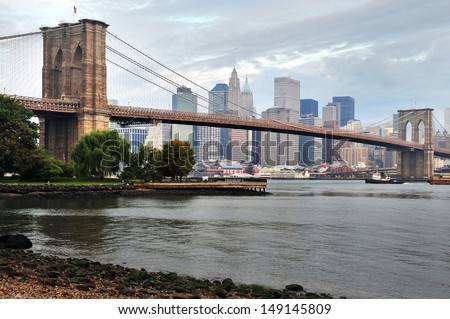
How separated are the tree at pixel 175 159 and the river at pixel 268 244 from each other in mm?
33021

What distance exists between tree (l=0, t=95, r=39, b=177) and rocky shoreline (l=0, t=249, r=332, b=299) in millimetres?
46040

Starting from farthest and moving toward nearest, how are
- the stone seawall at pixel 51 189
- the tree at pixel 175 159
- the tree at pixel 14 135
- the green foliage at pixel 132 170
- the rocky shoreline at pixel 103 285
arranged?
1. the tree at pixel 175 159
2. the green foliage at pixel 132 170
3. the tree at pixel 14 135
4. the stone seawall at pixel 51 189
5. the rocky shoreline at pixel 103 285

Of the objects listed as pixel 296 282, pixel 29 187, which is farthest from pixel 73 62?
pixel 296 282

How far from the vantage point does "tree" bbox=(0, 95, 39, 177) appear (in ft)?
201

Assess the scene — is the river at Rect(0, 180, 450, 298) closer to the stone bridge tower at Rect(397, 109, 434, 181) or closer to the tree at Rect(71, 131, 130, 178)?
the tree at Rect(71, 131, 130, 178)

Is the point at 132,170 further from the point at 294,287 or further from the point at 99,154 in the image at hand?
the point at 294,287

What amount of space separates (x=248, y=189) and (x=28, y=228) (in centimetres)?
5091

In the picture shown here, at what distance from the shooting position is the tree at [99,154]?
6894cm

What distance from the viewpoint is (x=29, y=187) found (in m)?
58.7

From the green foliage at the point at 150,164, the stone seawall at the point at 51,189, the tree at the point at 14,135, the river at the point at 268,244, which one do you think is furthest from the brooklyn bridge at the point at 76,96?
the river at the point at 268,244

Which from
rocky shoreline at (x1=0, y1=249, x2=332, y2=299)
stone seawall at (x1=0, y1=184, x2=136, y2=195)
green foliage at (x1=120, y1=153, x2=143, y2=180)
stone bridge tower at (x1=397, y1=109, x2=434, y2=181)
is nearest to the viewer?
rocky shoreline at (x1=0, y1=249, x2=332, y2=299)

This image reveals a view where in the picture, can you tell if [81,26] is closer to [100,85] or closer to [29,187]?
[100,85]

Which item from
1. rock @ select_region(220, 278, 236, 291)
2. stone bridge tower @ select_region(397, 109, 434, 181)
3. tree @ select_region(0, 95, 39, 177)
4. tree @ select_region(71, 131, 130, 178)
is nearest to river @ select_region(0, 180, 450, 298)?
rock @ select_region(220, 278, 236, 291)

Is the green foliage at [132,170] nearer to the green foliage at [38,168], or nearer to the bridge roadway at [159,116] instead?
the bridge roadway at [159,116]
